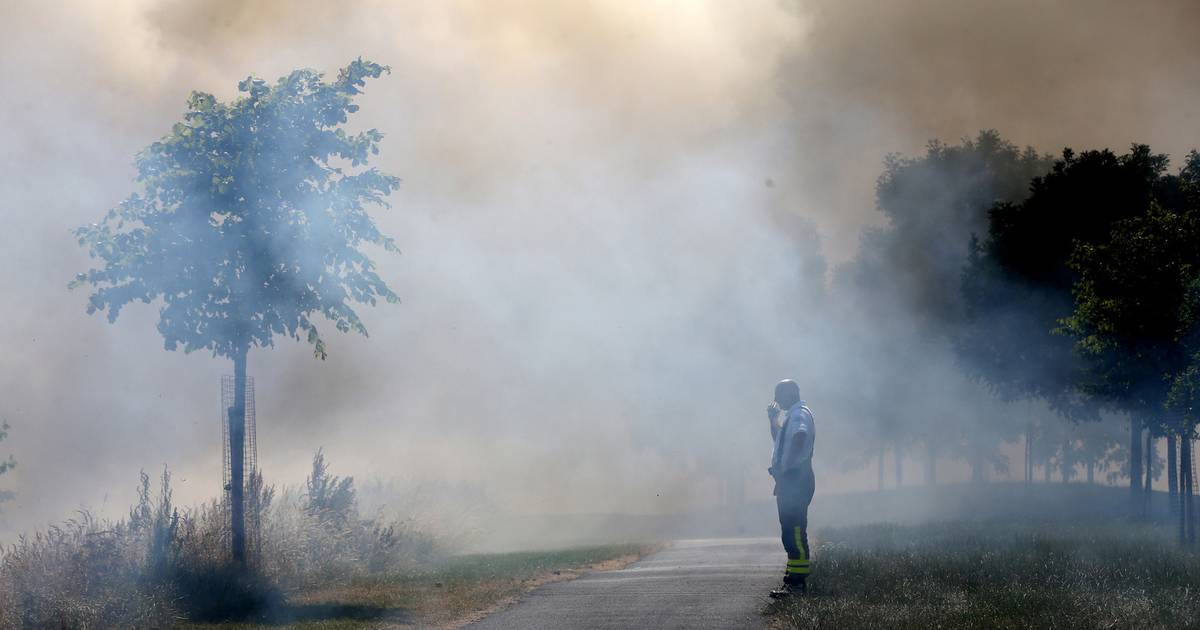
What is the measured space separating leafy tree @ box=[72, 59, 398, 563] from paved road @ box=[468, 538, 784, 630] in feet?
15.8

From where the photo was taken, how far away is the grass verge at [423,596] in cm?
1396

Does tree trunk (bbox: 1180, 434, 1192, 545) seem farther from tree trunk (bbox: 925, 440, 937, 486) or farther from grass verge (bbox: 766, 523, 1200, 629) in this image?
tree trunk (bbox: 925, 440, 937, 486)

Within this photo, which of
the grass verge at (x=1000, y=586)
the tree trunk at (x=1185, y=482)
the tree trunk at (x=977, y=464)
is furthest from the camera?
the tree trunk at (x=977, y=464)

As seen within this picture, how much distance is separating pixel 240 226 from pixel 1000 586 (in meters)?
10.3

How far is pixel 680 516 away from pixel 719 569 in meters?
48.1

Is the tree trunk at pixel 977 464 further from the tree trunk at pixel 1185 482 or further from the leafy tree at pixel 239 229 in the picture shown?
the leafy tree at pixel 239 229

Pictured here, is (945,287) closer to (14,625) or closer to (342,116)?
(342,116)

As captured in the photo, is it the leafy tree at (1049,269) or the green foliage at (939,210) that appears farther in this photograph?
the green foliage at (939,210)

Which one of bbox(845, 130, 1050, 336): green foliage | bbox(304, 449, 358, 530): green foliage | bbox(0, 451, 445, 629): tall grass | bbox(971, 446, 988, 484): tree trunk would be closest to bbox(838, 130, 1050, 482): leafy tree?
bbox(845, 130, 1050, 336): green foliage

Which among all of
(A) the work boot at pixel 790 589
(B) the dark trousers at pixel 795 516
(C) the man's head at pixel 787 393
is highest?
(C) the man's head at pixel 787 393

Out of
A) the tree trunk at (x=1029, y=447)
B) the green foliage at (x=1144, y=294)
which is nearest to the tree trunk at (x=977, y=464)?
the tree trunk at (x=1029, y=447)

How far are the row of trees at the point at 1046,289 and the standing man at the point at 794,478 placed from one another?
9073mm

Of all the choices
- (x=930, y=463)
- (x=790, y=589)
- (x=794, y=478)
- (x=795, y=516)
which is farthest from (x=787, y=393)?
(x=930, y=463)

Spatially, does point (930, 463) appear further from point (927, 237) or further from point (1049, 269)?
point (1049, 269)
